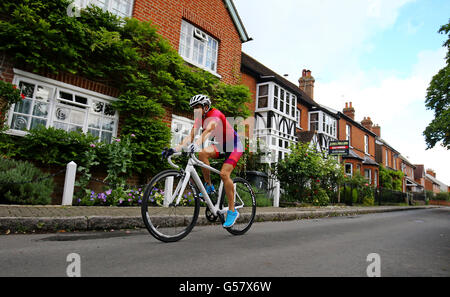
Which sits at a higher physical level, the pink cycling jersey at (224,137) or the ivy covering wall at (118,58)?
the ivy covering wall at (118,58)

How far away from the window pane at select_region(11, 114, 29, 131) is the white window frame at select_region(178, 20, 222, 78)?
17.0 ft

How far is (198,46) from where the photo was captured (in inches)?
416

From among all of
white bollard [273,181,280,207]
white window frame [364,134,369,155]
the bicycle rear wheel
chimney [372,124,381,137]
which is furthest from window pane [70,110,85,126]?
chimney [372,124,381,137]

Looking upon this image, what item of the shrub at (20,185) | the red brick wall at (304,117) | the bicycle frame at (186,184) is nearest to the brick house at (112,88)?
the shrub at (20,185)

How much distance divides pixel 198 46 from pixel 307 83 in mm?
18749

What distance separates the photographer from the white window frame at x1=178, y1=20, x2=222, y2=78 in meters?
9.99

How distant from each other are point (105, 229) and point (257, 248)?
2441 mm

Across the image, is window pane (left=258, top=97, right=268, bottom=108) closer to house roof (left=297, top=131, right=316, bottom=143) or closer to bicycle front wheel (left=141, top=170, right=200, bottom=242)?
house roof (left=297, top=131, right=316, bottom=143)

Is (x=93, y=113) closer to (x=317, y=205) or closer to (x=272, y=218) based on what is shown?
(x=272, y=218)

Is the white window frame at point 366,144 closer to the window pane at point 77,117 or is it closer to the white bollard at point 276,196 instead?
the white bollard at point 276,196

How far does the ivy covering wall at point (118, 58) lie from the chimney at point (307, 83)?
19.0 m

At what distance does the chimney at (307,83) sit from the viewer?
2669 centimetres

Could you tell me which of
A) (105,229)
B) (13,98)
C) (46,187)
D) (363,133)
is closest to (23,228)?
(105,229)

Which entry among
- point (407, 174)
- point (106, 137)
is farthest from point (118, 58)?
point (407, 174)
